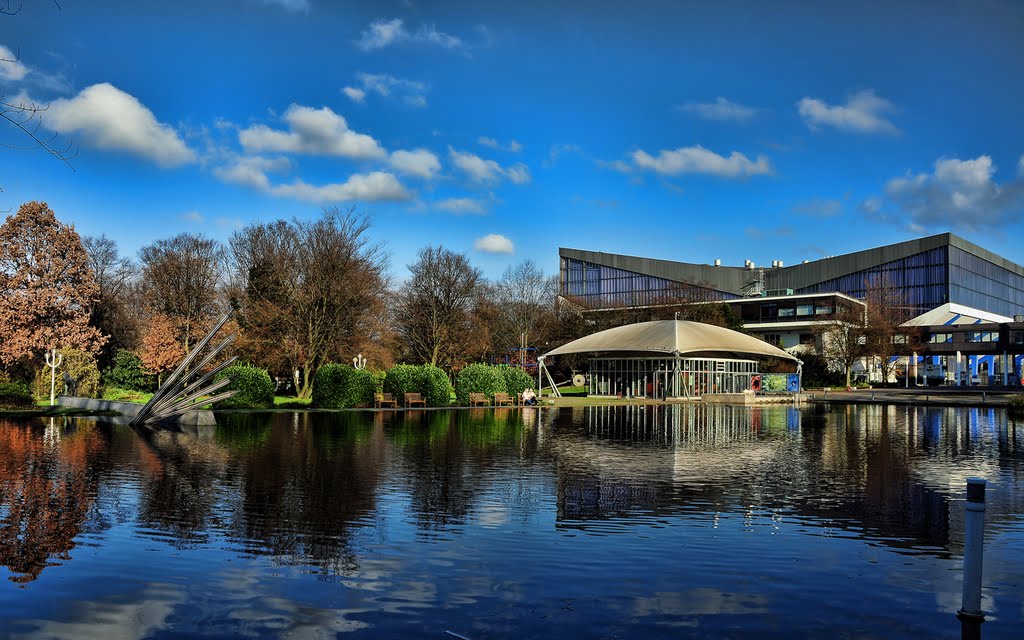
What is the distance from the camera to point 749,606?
5879 mm

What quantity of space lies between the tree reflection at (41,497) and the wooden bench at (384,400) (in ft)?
50.7

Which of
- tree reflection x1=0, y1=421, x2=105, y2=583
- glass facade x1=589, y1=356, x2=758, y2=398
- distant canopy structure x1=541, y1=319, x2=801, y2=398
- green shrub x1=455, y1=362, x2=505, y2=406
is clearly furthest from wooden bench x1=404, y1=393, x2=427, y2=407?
glass facade x1=589, y1=356, x2=758, y2=398

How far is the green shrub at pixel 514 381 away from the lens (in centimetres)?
3994

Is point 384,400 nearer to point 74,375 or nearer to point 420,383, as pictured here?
point 420,383

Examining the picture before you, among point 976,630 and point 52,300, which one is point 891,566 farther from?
point 52,300

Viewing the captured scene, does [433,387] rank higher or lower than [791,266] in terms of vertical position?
lower

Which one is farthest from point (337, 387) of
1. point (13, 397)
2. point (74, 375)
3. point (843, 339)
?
point (843, 339)

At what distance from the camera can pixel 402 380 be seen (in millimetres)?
34188

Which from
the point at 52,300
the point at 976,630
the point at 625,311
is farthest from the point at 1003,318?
the point at 976,630

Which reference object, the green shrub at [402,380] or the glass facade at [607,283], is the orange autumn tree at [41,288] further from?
the glass facade at [607,283]

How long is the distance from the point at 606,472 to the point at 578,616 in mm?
7851

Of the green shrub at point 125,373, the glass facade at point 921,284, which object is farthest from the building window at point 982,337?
the green shrub at point 125,373

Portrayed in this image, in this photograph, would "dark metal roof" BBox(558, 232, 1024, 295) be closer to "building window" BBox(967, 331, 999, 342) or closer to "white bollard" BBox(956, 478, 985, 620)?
"building window" BBox(967, 331, 999, 342)

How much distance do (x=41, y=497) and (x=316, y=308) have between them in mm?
28450
